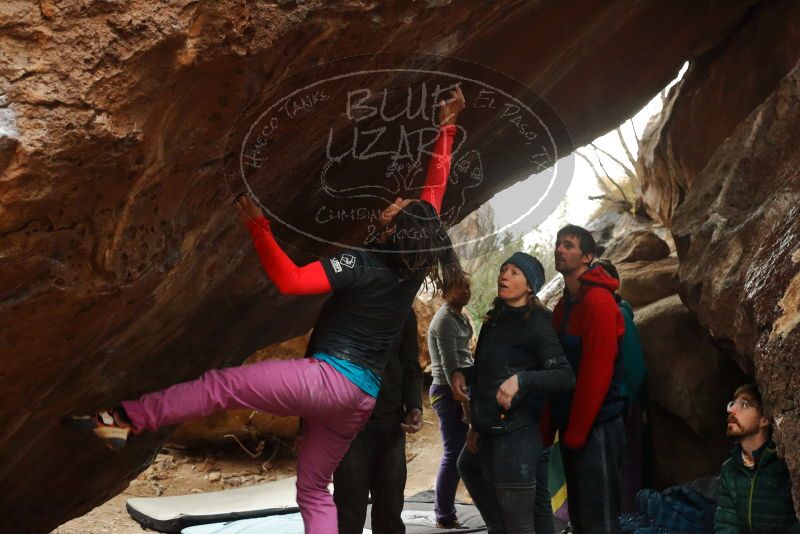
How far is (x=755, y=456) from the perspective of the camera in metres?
3.58

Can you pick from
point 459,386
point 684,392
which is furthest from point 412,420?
point 684,392

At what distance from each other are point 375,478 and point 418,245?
146cm

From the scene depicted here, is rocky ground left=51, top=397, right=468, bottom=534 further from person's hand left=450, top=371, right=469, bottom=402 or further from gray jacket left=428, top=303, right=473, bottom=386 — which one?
Result: person's hand left=450, top=371, right=469, bottom=402

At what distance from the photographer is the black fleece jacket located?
12.3 feet

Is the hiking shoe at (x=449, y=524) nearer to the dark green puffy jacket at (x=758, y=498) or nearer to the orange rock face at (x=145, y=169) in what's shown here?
the orange rock face at (x=145, y=169)

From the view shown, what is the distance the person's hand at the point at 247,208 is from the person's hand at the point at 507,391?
127 centimetres

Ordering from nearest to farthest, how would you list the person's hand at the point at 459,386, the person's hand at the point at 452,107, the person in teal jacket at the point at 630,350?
1. the person's hand at the point at 452,107
2. the person's hand at the point at 459,386
3. the person in teal jacket at the point at 630,350

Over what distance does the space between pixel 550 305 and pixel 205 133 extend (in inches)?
186

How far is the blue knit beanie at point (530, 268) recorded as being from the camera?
156 inches

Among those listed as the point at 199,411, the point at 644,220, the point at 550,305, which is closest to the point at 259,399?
the point at 199,411

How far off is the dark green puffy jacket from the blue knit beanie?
1.11 meters

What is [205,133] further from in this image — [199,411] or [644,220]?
[644,220]

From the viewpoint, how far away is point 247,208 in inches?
127

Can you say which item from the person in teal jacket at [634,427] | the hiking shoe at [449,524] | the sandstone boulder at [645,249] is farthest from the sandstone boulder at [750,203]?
the hiking shoe at [449,524]
